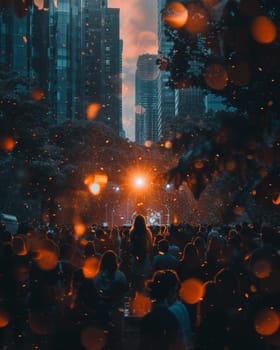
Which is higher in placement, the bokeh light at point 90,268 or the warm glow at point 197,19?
the warm glow at point 197,19

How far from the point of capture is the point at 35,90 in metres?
33.7

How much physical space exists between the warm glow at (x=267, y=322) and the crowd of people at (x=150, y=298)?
0.5 inches

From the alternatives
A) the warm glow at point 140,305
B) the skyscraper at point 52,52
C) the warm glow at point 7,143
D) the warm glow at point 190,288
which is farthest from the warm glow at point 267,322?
the skyscraper at point 52,52

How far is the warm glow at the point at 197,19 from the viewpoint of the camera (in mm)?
5020

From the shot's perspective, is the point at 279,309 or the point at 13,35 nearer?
the point at 279,309

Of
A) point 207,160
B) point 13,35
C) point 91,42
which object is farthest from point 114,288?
point 91,42

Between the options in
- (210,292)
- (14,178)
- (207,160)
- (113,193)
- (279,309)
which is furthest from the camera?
(113,193)

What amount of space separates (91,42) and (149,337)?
190499mm

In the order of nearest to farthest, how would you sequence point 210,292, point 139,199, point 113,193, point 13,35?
point 210,292
point 113,193
point 13,35
point 139,199

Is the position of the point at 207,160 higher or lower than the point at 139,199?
lower

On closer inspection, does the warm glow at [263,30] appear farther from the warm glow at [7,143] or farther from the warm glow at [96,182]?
the warm glow at [96,182]

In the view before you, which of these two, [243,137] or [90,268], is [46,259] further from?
[243,137]

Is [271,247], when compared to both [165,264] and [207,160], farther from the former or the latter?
[207,160]

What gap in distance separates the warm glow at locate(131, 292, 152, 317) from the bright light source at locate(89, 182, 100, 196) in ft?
116
